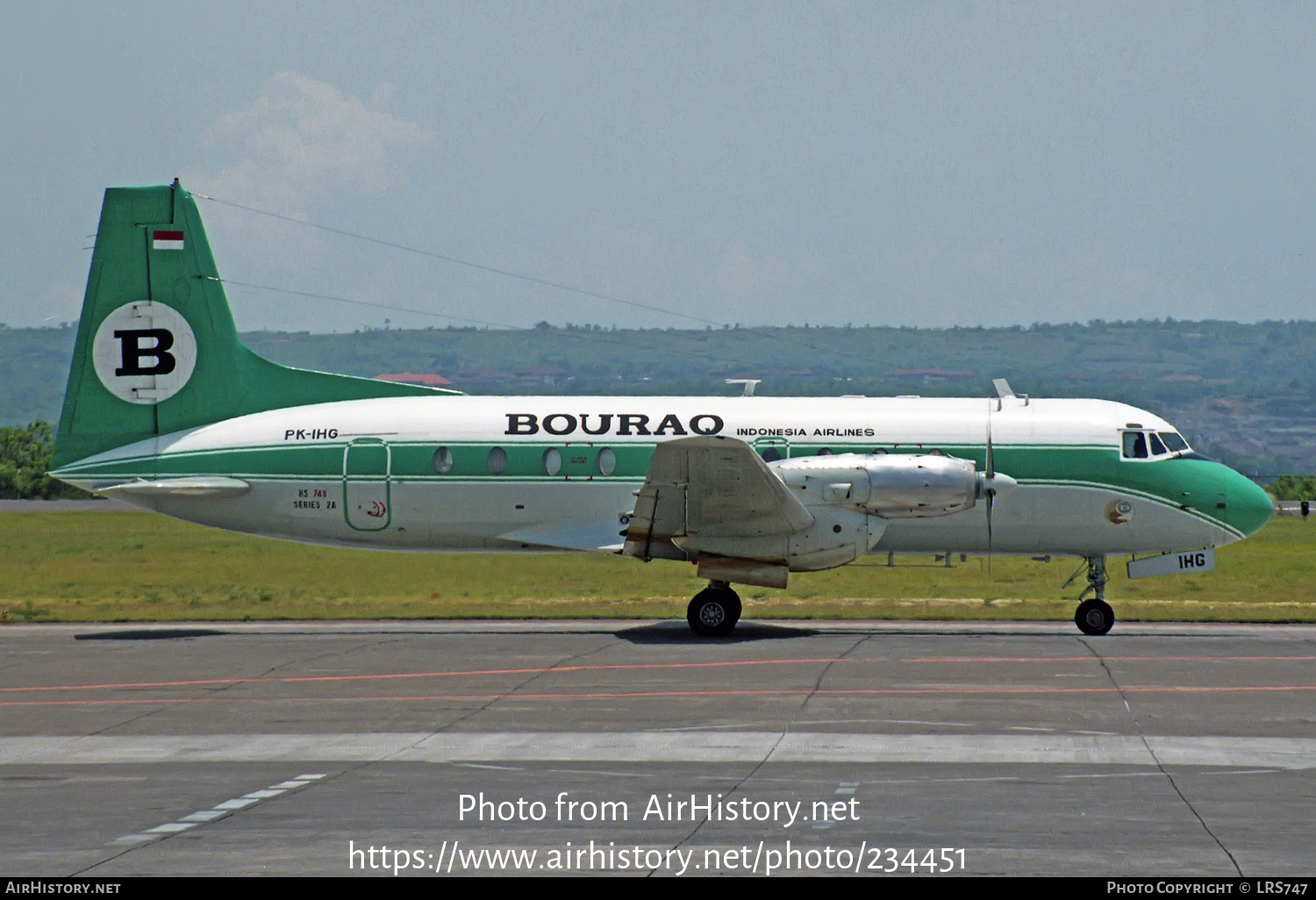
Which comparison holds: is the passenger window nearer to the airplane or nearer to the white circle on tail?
the airplane

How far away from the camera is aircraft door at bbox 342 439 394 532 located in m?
25.5

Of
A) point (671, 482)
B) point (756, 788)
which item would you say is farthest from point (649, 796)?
point (671, 482)

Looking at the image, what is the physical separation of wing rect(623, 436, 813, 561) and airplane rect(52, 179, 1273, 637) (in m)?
0.25

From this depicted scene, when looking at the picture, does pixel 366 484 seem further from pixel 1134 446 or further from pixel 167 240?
pixel 1134 446

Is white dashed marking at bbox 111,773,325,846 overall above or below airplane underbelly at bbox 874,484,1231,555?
below

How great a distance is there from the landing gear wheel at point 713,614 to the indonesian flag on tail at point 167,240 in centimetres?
1112

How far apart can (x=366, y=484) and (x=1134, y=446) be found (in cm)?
1302

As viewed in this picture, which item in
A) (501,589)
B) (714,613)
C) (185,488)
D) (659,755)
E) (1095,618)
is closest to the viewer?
(659,755)

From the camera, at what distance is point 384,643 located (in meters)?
23.5

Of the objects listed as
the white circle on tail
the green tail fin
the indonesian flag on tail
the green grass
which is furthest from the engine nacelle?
the indonesian flag on tail

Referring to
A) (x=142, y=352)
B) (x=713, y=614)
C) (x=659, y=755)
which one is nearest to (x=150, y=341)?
(x=142, y=352)

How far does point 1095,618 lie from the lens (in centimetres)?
→ 2477

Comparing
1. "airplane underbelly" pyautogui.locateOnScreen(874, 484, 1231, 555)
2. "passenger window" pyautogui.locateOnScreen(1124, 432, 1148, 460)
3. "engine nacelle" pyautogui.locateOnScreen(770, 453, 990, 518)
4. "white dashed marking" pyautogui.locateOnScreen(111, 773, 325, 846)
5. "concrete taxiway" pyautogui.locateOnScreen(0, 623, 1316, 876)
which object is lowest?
"concrete taxiway" pyautogui.locateOnScreen(0, 623, 1316, 876)

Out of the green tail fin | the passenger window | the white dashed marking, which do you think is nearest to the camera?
the white dashed marking
